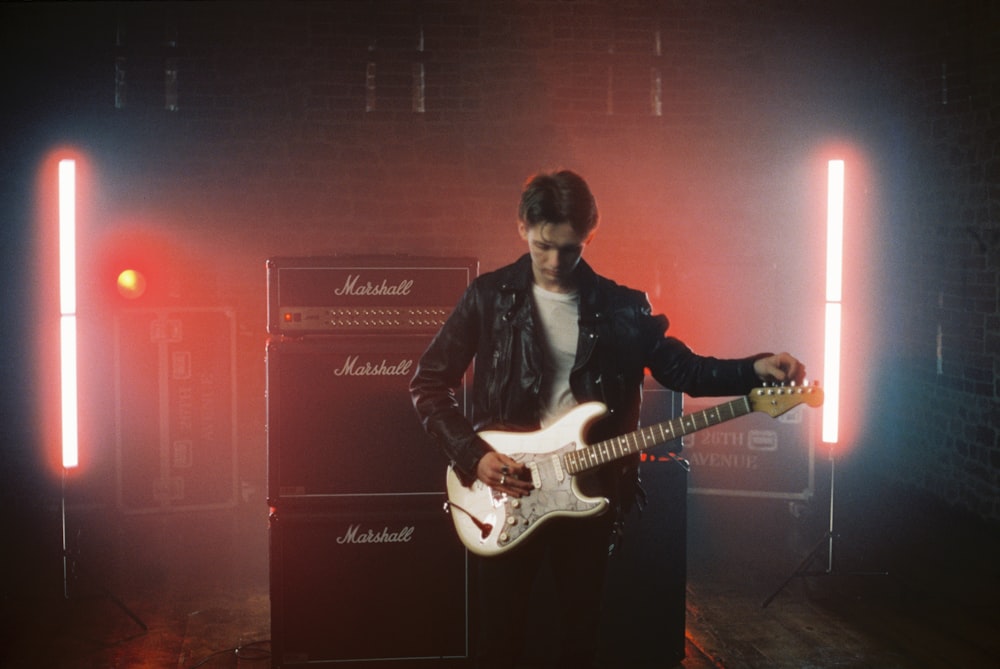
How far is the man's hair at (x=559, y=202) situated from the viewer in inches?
107

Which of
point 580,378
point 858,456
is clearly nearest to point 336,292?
point 580,378

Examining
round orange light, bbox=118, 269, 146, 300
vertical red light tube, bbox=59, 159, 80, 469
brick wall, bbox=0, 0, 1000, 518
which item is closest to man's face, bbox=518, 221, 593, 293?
vertical red light tube, bbox=59, 159, 80, 469

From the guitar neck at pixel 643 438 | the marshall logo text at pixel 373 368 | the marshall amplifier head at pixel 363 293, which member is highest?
the marshall amplifier head at pixel 363 293

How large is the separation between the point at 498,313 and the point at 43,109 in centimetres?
351

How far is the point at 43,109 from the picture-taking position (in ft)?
17.2

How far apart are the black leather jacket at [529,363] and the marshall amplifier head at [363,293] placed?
0.72 m

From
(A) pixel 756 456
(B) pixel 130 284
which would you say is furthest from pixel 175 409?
(A) pixel 756 456

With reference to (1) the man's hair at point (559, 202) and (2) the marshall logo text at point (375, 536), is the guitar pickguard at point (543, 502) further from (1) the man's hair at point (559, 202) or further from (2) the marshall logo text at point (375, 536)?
(2) the marshall logo text at point (375, 536)

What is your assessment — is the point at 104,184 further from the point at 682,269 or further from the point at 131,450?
the point at 682,269

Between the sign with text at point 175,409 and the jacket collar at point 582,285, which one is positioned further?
the sign with text at point 175,409

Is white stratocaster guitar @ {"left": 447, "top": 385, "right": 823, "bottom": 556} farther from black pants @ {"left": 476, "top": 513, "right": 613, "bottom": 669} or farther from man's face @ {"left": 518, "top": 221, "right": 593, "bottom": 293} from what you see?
man's face @ {"left": 518, "top": 221, "right": 593, "bottom": 293}

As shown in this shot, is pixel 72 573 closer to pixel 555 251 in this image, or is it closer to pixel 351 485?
pixel 351 485

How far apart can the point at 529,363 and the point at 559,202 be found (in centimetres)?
45

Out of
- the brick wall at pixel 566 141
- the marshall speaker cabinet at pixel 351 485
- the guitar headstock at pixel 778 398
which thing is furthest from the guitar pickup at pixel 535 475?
the brick wall at pixel 566 141
